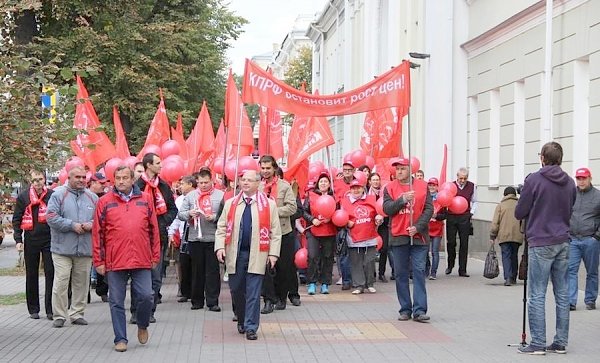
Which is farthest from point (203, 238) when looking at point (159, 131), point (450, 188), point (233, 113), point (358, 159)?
point (159, 131)

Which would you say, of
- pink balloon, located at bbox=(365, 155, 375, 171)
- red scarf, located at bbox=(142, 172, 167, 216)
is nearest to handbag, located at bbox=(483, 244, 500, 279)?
pink balloon, located at bbox=(365, 155, 375, 171)

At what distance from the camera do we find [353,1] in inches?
1758

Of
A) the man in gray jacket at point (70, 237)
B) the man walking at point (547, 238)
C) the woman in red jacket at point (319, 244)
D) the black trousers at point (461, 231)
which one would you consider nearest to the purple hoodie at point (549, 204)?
the man walking at point (547, 238)

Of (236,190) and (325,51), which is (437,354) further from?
(325,51)

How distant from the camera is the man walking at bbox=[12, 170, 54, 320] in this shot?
1246cm

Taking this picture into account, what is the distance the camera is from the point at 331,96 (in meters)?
13.9

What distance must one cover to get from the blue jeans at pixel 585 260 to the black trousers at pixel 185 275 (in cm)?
499

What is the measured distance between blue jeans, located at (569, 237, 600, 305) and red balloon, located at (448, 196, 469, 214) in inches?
184

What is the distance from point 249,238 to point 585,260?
4.73m

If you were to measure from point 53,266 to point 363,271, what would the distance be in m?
5.03

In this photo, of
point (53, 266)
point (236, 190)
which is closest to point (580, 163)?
point (236, 190)

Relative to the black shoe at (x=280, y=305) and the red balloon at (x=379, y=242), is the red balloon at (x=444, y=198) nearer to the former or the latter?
the red balloon at (x=379, y=242)

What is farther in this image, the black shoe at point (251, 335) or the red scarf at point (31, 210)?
the red scarf at point (31, 210)

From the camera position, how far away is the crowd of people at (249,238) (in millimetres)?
9867
